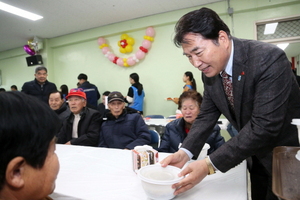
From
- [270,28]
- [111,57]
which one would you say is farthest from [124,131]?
[270,28]

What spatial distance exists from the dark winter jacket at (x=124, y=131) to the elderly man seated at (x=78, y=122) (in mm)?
159

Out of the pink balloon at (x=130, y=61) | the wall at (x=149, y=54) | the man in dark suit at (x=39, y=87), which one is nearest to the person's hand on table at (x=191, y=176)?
the man in dark suit at (x=39, y=87)

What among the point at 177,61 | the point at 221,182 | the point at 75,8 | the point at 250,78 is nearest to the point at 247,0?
the point at 177,61

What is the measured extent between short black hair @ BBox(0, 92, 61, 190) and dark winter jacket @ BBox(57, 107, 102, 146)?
1808 mm

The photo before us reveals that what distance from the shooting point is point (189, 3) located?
425 centimetres

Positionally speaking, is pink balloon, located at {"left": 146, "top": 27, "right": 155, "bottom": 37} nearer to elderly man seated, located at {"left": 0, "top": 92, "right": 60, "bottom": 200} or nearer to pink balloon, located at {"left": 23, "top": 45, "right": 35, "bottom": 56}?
pink balloon, located at {"left": 23, "top": 45, "right": 35, "bottom": 56}

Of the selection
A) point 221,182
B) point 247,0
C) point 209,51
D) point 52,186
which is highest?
point 247,0

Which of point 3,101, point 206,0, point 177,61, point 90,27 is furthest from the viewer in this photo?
point 90,27

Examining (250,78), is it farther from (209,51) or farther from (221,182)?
(221,182)

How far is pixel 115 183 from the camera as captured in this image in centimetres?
97

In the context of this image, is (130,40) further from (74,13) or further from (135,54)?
(74,13)

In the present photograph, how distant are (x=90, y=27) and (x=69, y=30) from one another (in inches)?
26.5

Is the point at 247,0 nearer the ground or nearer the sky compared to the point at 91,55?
nearer the sky

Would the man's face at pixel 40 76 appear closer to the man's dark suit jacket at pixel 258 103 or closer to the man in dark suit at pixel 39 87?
the man in dark suit at pixel 39 87
